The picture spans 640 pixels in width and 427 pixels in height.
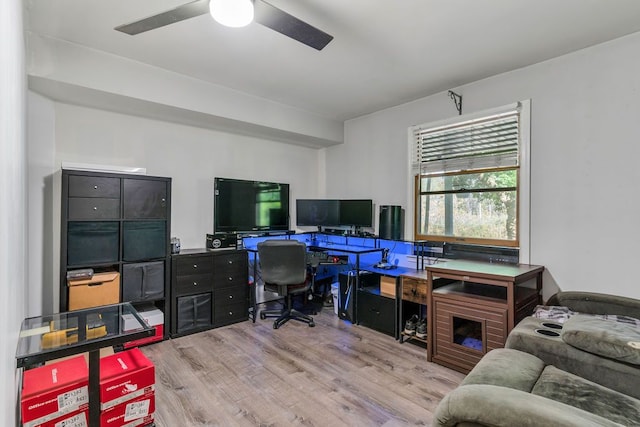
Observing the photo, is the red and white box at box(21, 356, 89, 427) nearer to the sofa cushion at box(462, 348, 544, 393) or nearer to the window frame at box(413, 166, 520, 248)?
the sofa cushion at box(462, 348, 544, 393)

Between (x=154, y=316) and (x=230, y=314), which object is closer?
(x=154, y=316)

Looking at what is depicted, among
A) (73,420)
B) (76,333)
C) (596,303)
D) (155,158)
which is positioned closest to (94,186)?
(155,158)

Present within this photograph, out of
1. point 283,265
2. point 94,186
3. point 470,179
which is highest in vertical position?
point 470,179

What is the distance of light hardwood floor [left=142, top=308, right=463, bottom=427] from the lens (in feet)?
6.77

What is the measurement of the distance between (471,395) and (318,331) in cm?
233

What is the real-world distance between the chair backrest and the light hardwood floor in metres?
0.56

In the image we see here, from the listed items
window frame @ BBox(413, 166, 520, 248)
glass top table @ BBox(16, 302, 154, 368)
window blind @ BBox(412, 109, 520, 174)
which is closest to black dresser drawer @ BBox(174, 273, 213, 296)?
glass top table @ BBox(16, 302, 154, 368)

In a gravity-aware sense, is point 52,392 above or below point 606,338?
below

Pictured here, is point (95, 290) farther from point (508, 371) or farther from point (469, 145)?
point (469, 145)

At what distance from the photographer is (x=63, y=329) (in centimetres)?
171

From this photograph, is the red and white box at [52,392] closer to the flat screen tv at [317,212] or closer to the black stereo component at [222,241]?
the black stereo component at [222,241]

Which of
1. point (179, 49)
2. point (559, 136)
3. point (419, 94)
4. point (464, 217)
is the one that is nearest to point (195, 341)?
point (179, 49)

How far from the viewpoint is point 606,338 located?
1704 millimetres

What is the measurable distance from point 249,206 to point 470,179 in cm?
260
